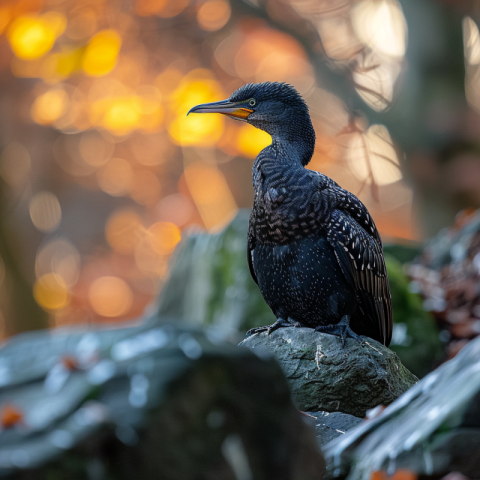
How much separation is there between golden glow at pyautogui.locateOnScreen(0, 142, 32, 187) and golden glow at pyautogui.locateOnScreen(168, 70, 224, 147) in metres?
2.96

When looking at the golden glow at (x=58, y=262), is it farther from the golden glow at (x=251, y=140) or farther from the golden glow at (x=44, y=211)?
the golden glow at (x=251, y=140)

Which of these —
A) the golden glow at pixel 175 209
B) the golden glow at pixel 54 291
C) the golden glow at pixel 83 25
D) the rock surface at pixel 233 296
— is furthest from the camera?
the golden glow at pixel 175 209

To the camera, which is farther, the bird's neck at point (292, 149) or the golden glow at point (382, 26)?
the golden glow at point (382, 26)

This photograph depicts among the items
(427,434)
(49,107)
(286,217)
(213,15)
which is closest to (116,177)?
(49,107)

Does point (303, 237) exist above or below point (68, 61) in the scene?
below

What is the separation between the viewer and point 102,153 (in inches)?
→ 591

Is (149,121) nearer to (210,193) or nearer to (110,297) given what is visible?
(210,193)

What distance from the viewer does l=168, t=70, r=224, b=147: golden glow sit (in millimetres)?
11164

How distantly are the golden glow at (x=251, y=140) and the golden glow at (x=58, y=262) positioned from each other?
5.49 metres

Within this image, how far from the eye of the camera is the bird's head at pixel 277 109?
12.2 feet

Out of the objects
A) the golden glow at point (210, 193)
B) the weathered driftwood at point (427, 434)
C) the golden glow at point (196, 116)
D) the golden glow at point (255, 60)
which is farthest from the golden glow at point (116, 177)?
the weathered driftwood at point (427, 434)

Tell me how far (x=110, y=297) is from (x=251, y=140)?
19.9 feet

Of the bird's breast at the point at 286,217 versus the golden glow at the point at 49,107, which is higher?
the golden glow at the point at 49,107

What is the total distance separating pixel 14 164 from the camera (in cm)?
1150
